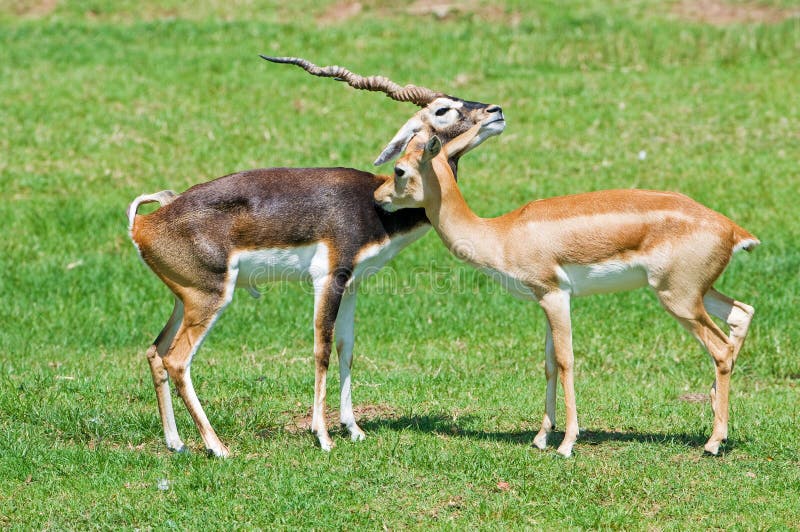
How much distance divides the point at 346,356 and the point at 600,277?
177 cm

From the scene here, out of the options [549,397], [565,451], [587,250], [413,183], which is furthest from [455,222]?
[565,451]

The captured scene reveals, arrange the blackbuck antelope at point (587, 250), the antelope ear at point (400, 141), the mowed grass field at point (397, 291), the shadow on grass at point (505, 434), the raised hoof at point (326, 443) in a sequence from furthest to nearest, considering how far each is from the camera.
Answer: the antelope ear at point (400, 141), the shadow on grass at point (505, 434), the raised hoof at point (326, 443), the blackbuck antelope at point (587, 250), the mowed grass field at point (397, 291)

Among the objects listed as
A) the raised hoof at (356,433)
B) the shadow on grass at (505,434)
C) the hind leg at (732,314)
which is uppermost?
the hind leg at (732,314)

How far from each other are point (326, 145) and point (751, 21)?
8.32 meters

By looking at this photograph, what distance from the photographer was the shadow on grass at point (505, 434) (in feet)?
23.3

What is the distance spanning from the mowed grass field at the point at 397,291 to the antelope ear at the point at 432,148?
1.82m

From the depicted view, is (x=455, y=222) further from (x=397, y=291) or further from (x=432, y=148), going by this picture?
(x=397, y=291)

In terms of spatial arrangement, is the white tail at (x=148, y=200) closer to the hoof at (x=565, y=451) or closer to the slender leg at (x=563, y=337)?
the slender leg at (x=563, y=337)

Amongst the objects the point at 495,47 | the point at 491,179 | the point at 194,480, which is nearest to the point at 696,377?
the point at 194,480

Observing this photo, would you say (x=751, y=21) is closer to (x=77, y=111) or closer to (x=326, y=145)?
(x=326, y=145)

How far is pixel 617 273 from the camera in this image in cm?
675

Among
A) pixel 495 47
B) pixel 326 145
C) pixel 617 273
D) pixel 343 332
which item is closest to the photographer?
pixel 617 273

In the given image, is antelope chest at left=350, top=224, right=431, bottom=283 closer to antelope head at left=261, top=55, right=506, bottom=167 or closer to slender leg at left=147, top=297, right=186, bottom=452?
antelope head at left=261, top=55, right=506, bottom=167

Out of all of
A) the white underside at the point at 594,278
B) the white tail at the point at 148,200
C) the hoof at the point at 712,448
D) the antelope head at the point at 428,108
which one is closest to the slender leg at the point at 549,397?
the white underside at the point at 594,278
